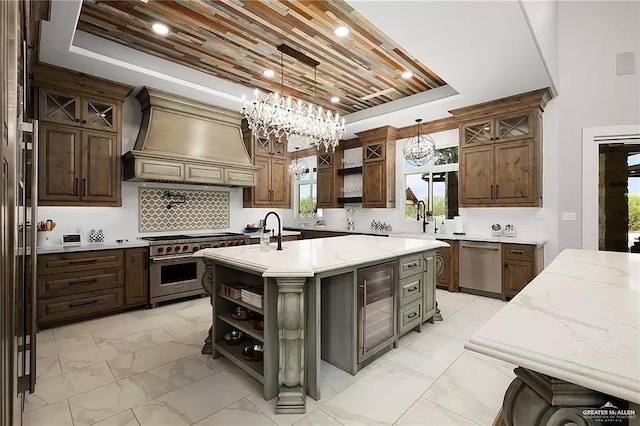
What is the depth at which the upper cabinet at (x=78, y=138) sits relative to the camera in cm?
357

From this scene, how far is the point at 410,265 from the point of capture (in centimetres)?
299

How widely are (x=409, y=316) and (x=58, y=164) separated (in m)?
4.40

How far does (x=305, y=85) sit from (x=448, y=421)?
431 centimetres

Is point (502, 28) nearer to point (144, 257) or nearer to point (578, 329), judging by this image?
point (578, 329)

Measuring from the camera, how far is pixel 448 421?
1883 mm

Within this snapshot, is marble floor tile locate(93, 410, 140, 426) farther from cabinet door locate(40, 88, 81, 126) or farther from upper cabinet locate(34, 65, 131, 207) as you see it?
cabinet door locate(40, 88, 81, 126)

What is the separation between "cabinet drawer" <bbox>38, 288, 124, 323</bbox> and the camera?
133 inches

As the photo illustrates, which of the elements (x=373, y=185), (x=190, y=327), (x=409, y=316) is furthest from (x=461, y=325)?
(x=373, y=185)

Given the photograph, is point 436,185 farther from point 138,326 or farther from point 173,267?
point 138,326

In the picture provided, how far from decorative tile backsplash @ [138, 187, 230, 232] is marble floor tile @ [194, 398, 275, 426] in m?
3.46

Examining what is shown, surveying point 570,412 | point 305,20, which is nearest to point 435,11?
point 305,20

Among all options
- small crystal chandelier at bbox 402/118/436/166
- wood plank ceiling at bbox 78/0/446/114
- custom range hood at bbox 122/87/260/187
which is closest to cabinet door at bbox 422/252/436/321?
small crystal chandelier at bbox 402/118/436/166

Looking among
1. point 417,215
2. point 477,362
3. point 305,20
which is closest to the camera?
point 477,362

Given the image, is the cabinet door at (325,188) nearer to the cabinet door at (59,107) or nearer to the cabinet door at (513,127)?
the cabinet door at (513,127)
